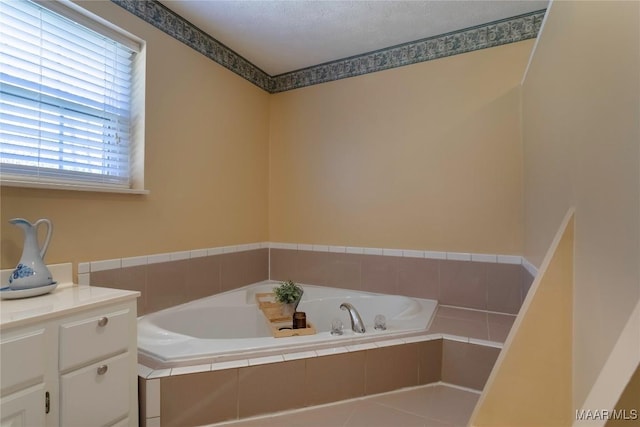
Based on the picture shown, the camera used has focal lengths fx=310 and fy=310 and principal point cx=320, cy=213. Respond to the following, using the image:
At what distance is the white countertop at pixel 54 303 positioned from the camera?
3.29ft

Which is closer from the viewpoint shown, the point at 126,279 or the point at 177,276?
the point at 126,279

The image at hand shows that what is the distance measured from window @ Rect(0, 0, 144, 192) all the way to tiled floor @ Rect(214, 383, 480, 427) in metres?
1.53

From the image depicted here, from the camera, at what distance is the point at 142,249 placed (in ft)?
6.49

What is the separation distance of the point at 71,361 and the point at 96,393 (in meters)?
0.18

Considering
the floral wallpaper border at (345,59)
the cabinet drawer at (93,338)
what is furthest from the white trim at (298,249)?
the floral wallpaper border at (345,59)

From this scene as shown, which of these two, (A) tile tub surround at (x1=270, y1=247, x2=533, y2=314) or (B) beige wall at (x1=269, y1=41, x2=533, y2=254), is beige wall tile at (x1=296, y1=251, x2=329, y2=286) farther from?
(B) beige wall at (x1=269, y1=41, x2=533, y2=254)

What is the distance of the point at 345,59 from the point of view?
→ 2.75 metres

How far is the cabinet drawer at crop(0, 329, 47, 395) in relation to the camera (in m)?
0.94

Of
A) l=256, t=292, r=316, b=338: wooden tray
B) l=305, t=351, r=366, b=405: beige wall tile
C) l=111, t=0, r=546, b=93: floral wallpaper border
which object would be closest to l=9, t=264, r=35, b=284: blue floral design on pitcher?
l=256, t=292, r=316, b=338: wooden tray

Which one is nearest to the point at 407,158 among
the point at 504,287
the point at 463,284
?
the point at 463,284

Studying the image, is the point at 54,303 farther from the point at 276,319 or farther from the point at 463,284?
the point at 463,284

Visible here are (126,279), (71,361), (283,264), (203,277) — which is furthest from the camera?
(283,264)
